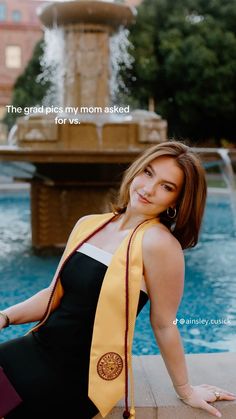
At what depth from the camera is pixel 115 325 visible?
66.3 inches

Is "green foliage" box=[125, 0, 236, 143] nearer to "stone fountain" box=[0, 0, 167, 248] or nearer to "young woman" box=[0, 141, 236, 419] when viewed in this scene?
"stone fountain" box=[0, 0, 167, 248]

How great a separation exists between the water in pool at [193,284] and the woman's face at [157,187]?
210cm

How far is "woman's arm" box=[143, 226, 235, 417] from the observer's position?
1679 millimetres

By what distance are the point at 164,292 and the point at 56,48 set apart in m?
8.46

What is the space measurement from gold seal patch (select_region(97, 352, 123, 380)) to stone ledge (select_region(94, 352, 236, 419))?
0.26m

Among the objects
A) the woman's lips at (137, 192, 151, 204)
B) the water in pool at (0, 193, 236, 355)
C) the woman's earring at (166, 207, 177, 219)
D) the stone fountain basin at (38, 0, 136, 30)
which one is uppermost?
the stone fountain basin at (38, 0, 136, 30)

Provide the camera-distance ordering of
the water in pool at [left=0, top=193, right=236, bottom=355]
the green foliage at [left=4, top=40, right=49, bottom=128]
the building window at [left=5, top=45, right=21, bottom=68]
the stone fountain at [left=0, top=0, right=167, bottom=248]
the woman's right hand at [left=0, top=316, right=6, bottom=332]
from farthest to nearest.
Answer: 1. the building window at [left=5, top=45, right=21, bottom=68]
2. the green foliage at [left=4, top=40, right=49, bottom=128]
3. the stone fountain at [left=0, top=0, right=167, bottom=248]
4. the water in pool at [left=0, top=193, right=236, bottom=355]
5. the woman's right hand at [left=0, top=316, right=6, bottom=332]

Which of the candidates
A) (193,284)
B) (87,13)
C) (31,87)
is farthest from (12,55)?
(193,284)

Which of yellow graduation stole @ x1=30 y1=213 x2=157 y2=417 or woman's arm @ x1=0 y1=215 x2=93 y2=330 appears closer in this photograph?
yellow graduation stole @ x1=30 y1=213 x2=157 y2=417

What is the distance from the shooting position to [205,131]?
904 inches

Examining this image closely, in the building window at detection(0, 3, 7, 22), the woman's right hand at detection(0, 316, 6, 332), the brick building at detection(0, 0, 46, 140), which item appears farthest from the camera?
the building window at detection(0, 3, 7, 22)

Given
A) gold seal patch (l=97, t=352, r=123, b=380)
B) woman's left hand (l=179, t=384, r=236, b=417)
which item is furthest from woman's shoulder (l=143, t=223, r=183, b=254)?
woman's left hand (l=179, t=384, r=236, b=417)

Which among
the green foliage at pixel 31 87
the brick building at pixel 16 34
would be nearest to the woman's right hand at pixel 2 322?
the green foliage at pixel 31 87

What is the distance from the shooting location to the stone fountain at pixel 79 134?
6223mm
